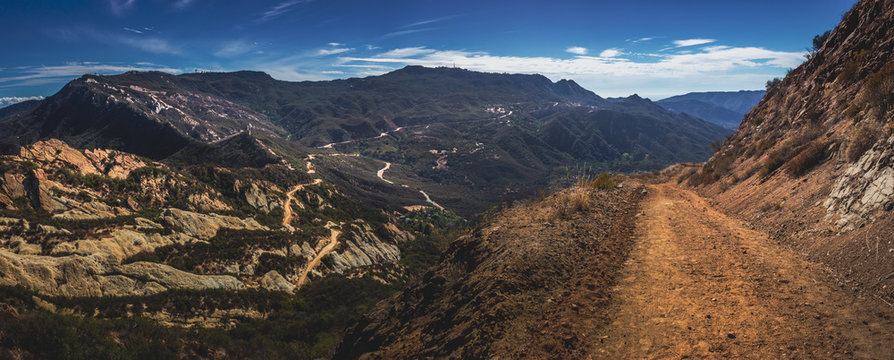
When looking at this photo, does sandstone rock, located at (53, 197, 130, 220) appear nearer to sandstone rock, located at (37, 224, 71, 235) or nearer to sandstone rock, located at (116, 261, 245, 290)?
sandstone rock, located at (37, 224, 71, 235)

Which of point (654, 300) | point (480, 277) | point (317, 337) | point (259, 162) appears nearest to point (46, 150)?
point (317, 337)

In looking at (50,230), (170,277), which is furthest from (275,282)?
(50,230)

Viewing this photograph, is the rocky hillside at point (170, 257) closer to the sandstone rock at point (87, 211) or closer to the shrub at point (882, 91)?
the sandstone rock at point (87, 211)

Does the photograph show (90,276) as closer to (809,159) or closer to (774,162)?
(809,159)

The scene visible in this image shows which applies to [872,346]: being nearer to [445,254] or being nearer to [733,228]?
[733,228]

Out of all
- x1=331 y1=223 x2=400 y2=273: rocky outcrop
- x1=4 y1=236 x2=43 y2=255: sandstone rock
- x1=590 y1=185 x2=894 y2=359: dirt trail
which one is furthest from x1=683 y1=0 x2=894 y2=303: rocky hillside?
x1=331 y1=223 x2=400 y2=273: rocky outcrop
